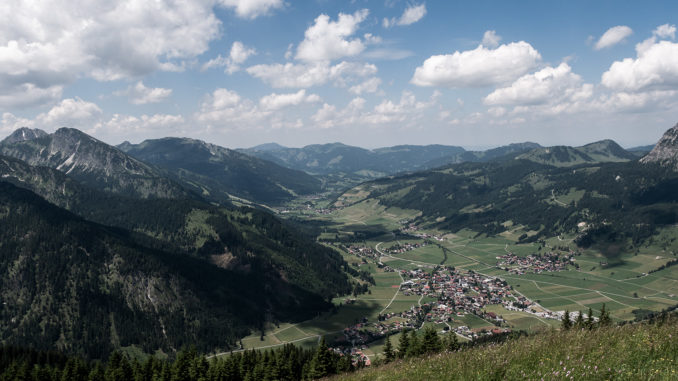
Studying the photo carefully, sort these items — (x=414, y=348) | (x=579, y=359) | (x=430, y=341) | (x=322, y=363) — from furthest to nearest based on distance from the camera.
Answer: (x=322, y=363), (x=430, y=341), (x=414, y=348), (x=579, y=359)

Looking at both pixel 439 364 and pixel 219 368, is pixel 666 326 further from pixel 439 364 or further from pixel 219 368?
pixel 219 368

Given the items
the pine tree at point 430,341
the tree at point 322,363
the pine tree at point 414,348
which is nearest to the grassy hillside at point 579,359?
the pine tree at point 414,348

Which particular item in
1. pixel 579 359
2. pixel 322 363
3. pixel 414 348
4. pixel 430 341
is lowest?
pixel 322 363

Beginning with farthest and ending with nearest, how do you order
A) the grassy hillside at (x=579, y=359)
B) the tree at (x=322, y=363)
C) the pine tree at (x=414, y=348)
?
the tree at (x=322, y=363), the pine tree at (x=414, y=348), the grassy hillside at (x=579, y=359)

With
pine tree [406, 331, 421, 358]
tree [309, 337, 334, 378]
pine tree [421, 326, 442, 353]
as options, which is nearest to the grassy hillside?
pine tree [406, 331, 421, 358]

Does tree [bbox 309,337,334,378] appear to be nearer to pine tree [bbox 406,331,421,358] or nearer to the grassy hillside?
pine tree [bbox 406,331,421,358]

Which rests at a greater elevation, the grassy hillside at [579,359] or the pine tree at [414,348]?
the grassy hillside at [579,359]

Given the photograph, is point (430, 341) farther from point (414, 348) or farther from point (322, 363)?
point (322, 363)

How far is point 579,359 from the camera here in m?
15.9

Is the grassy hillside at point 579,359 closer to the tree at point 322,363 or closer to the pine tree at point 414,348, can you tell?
the pine tree at point 414,348

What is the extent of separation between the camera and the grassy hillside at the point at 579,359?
1431cm

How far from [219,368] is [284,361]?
16533 mm

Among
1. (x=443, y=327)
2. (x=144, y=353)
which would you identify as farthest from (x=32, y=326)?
(x=443, y=327)

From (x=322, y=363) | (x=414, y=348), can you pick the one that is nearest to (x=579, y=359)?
(x=414, y=348)
